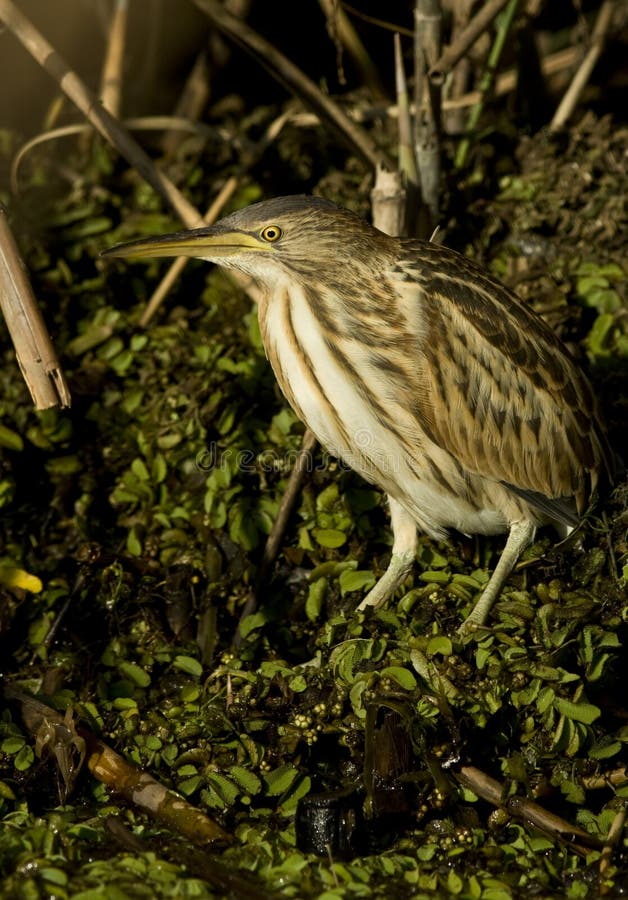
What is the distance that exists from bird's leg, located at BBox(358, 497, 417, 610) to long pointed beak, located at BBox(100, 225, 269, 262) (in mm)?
888

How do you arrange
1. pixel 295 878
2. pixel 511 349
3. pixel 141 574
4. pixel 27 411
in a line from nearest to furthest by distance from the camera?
pixel 295 878 < pixel 511 349 < pixel 141 574 < pixel 27 411

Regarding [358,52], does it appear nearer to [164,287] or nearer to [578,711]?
[164,287]

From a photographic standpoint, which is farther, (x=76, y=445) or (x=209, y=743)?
(x=76, y=445)

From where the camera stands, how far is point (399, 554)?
3.66 metres

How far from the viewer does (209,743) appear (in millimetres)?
3268

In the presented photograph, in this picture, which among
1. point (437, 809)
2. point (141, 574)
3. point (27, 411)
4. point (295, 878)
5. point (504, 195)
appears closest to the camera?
point (295, 878)

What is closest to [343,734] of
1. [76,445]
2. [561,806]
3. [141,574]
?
[561,806]

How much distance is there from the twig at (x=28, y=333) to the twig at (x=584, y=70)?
2.76m

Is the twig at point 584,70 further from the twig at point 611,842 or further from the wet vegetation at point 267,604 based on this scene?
the twig at point 611,842

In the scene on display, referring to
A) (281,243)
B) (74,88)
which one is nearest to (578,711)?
(281,243)

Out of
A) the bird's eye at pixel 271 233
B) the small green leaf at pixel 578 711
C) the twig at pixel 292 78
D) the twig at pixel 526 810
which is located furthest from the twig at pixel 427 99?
the twig at pixel 526 810

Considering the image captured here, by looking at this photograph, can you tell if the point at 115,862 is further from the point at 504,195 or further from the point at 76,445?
the point at 504,195

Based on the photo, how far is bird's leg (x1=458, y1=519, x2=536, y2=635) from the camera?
343cm

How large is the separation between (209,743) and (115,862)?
1.56 feet
